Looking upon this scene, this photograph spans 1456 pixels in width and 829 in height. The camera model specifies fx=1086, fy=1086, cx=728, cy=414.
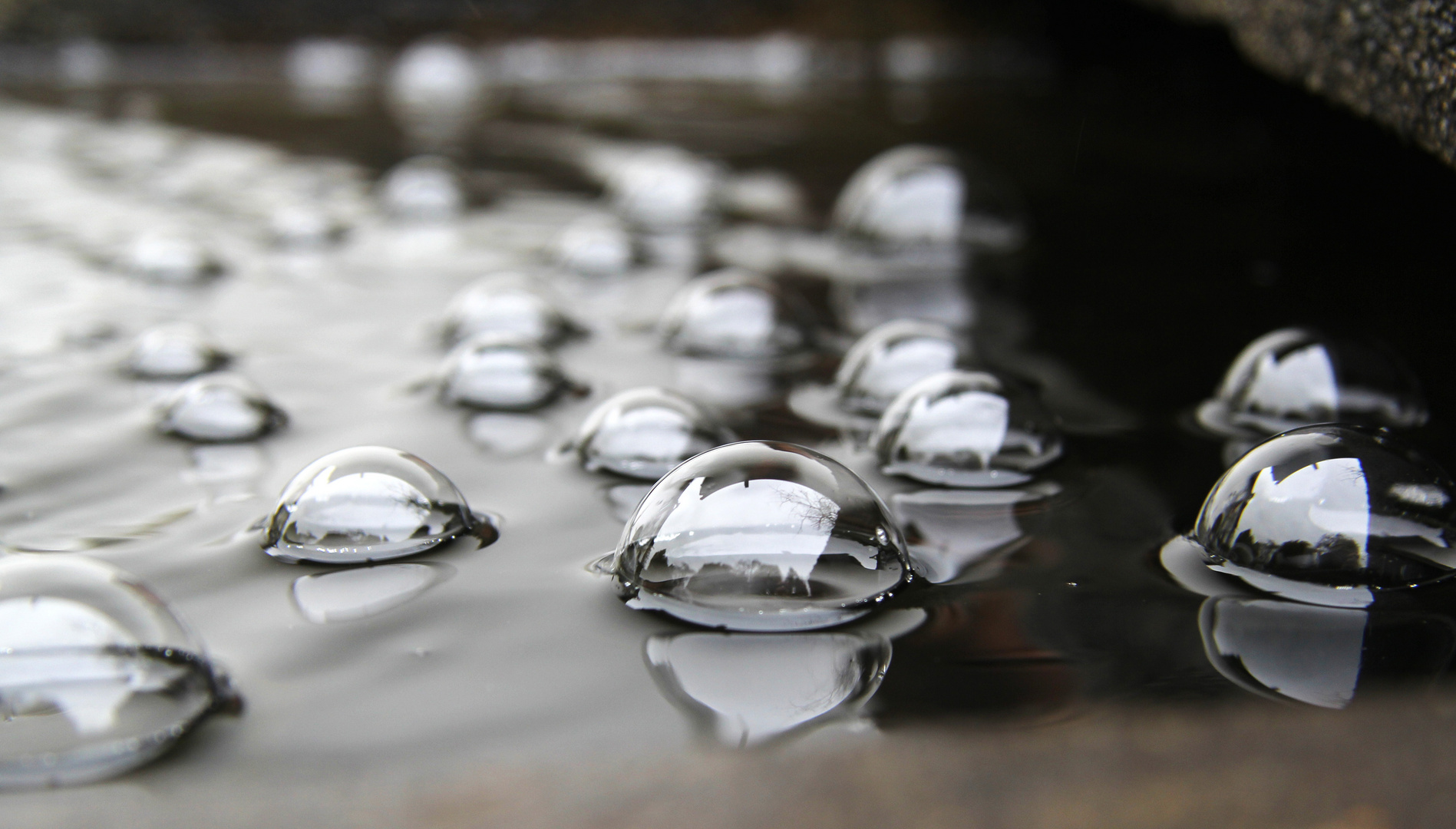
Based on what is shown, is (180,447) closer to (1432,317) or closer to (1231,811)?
(1231,811)

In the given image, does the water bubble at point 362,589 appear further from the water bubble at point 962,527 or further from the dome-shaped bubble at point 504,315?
the dome-shaped bubble at point 504,315

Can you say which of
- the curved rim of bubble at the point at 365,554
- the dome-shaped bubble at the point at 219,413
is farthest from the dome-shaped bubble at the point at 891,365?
the dome-shaped bubble at the point at 219,413

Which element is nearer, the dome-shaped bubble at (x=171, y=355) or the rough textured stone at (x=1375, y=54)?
the rough textured stone at (x=1375, y=54)

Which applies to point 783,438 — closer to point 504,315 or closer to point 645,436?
point 645,436

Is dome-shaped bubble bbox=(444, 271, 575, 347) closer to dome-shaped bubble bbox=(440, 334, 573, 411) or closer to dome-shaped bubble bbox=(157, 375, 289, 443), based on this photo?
dome-shaped bubble bbox=(440, 334, 573, 411)

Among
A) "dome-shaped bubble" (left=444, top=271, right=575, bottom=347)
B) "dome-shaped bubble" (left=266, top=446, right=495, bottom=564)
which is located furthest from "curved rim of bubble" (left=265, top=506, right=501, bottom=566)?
"dome-shaped bubble" (left=444, top=271, right=575, bottom=347)
